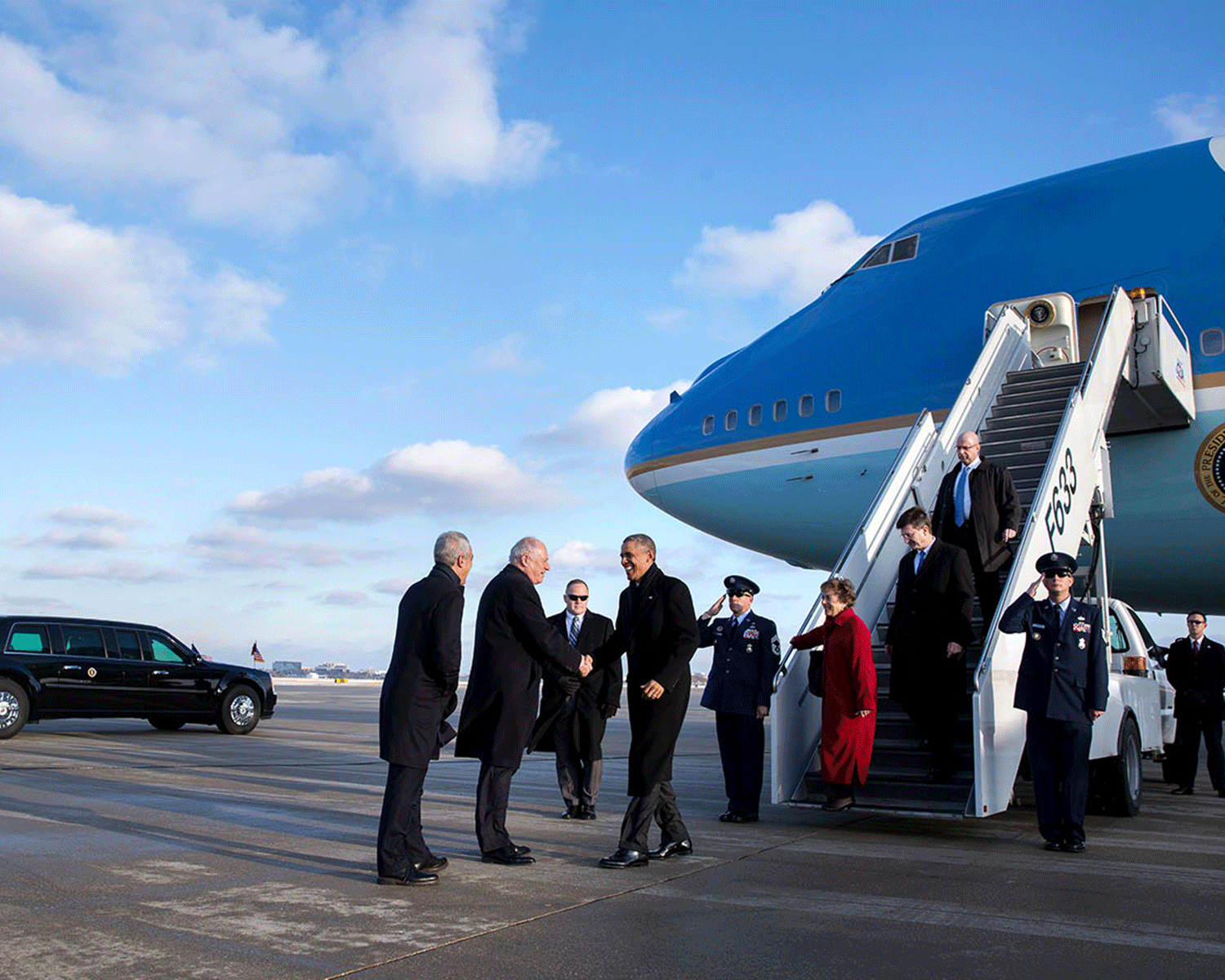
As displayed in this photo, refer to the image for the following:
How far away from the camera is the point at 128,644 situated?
43.2 ft

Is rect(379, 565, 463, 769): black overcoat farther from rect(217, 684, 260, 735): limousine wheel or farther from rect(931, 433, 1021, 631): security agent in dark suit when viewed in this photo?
rect(217, 684, 260, 735): limousine wheel

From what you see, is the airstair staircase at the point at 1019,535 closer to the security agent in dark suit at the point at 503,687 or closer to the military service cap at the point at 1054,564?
the military service cap at the point at 1054,564

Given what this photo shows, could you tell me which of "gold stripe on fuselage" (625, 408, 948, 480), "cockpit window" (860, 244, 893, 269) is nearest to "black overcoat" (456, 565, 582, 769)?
"gold stripe on fuselage" (625, 408, 948, 480)

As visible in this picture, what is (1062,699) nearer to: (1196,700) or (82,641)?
(1196,700)

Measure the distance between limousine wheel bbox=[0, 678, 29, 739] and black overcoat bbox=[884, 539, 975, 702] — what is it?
32.8 feet

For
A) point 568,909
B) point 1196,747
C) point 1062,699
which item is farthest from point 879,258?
point 568,909

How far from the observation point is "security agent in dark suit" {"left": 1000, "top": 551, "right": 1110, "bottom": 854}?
5809mm

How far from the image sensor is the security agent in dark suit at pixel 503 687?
5254 millimetres

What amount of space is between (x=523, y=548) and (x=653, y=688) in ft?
3.33

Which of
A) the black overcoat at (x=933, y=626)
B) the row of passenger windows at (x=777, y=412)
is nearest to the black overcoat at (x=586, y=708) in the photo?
the black overcoat at (x=933, y=626)

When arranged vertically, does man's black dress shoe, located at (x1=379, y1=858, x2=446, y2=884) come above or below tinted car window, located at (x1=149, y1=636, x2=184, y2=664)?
below

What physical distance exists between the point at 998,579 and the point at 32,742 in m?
10.2

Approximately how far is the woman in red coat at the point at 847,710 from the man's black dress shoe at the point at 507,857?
78.1 inches

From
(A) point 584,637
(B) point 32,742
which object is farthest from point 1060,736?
(B) point 32,742
